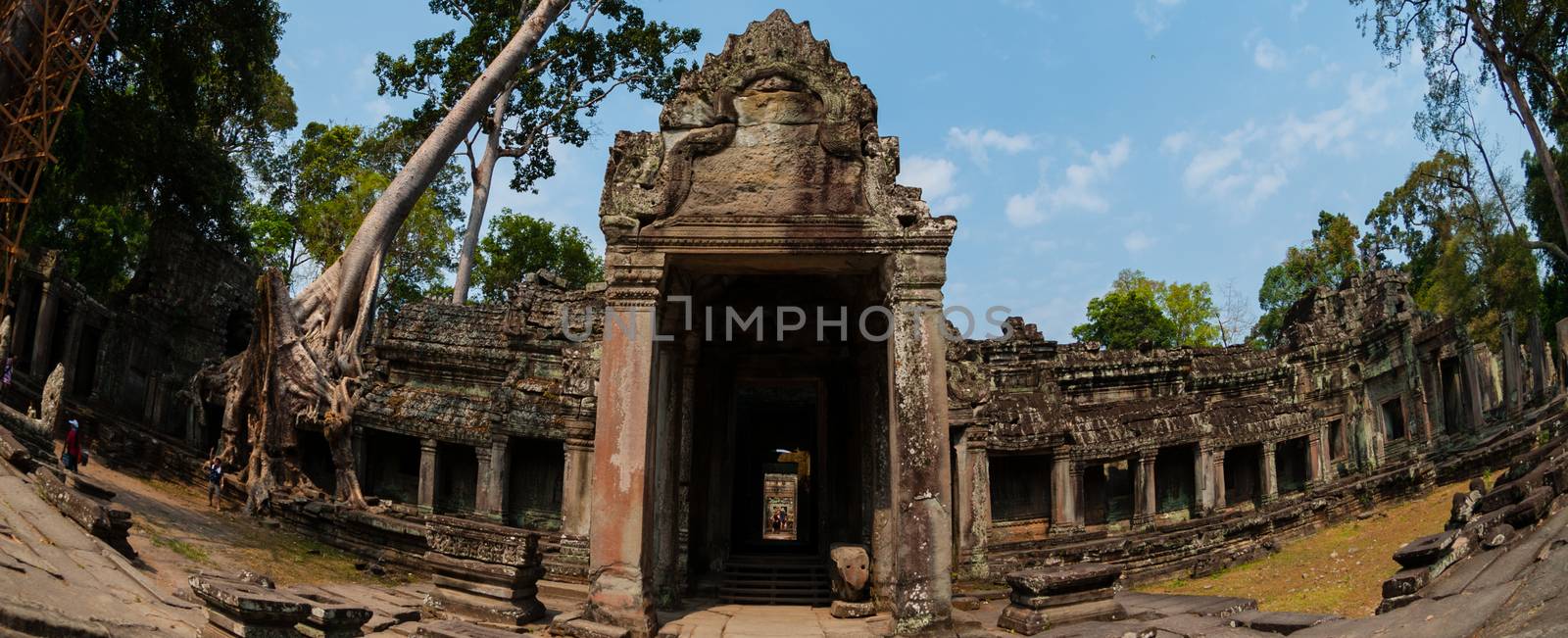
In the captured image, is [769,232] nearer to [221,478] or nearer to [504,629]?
[504,629]

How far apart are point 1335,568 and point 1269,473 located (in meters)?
7.08

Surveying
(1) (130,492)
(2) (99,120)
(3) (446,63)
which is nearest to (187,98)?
(2) (99,120)

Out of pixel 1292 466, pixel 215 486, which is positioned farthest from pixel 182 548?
pixel 1292 466

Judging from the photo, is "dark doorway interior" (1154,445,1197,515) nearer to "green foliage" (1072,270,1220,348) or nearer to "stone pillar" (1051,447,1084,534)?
"stone pillar" (1051,447,1084,534)

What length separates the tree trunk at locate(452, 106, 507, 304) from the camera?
23.0 metres

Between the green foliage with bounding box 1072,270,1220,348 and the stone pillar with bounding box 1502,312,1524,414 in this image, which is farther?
the green foliage with bounding box 1072,270,1220,348

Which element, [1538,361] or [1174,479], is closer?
[1174,479]

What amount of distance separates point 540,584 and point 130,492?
23.7 feet

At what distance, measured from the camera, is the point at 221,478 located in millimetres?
15727

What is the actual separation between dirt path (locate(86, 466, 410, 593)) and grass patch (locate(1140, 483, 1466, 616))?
36.9 ft

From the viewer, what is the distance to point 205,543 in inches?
423

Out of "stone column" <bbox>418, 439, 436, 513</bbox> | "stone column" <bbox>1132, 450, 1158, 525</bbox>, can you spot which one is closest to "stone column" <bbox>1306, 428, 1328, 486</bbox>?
"stone column" <bbox>1132, 450, 1158, 525</bbox>

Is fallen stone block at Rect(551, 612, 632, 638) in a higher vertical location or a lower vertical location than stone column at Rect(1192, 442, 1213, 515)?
lower

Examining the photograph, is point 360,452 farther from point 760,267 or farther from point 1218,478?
point 1218,478
